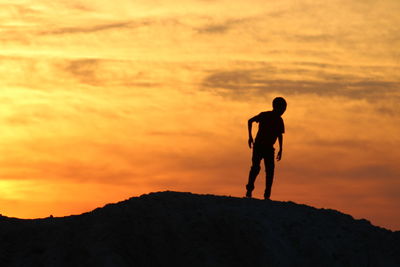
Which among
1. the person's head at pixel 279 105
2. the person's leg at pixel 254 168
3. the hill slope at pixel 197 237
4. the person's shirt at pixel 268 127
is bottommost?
the hill slope at pixel 197 237

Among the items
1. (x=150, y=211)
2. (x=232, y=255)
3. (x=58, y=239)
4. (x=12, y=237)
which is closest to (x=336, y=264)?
(x=232, y=255)

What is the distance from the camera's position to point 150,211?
22.8m

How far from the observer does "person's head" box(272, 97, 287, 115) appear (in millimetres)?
24328

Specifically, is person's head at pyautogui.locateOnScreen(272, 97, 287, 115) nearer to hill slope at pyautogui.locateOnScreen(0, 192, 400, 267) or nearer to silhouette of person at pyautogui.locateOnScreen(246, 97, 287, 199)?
silhouette of person at pyautogui.locateOnScreen(246, 97, 287, 199)

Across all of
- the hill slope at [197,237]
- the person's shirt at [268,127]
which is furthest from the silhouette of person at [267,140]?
the hill slope at [197,237]

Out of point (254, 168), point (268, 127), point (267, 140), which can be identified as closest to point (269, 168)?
point (254, 168)

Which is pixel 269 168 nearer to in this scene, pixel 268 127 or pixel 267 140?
pixel 267 140

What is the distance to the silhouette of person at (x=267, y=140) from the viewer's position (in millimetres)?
24438

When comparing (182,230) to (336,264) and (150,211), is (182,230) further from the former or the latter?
(336,264)

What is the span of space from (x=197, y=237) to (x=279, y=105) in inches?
197

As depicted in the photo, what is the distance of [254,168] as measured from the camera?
24.7m

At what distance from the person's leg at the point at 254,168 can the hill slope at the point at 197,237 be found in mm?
857

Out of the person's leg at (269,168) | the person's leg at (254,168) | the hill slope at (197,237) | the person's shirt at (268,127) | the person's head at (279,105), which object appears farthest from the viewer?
the person's leg at (269,168)

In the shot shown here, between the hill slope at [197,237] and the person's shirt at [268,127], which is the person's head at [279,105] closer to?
the person's shirt at [268,127]
